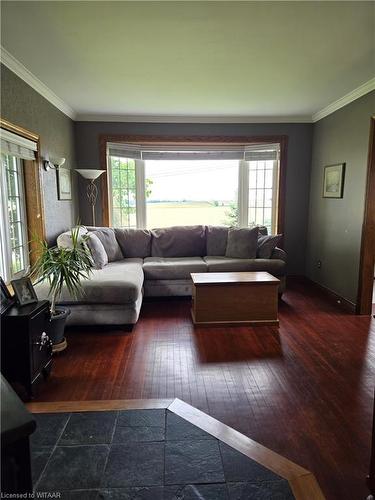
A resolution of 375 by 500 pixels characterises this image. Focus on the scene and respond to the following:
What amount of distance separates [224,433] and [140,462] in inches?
18.9

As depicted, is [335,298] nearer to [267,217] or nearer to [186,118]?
[267,217]

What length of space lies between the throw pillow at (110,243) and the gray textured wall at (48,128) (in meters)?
0.47

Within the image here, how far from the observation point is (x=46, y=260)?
2758mm

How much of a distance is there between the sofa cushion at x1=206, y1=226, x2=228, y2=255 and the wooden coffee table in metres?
1.37

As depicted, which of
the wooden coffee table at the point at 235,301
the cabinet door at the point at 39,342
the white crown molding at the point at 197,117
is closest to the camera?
the cabinet door at the point at 39,342

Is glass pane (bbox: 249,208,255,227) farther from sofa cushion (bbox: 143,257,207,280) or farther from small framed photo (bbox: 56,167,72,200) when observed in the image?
small framed photo (bbox: 56,167,72,200)

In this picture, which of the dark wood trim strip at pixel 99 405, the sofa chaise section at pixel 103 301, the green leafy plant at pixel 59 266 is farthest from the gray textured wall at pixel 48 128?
the dark wood trim strip at pixel 99 405

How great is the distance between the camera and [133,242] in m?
4.85

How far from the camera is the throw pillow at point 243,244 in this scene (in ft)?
15.1

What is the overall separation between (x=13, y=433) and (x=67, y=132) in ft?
14.9

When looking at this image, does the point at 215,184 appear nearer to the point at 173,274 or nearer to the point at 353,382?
the point at 173,274

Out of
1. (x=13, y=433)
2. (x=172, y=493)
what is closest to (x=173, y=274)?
(x=172, y=493)

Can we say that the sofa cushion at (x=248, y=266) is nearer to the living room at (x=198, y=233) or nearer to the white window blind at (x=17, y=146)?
the living room at (x=198, y=233)

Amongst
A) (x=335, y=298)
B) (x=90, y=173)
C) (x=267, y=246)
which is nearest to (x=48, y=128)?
(x=90, y=173)
